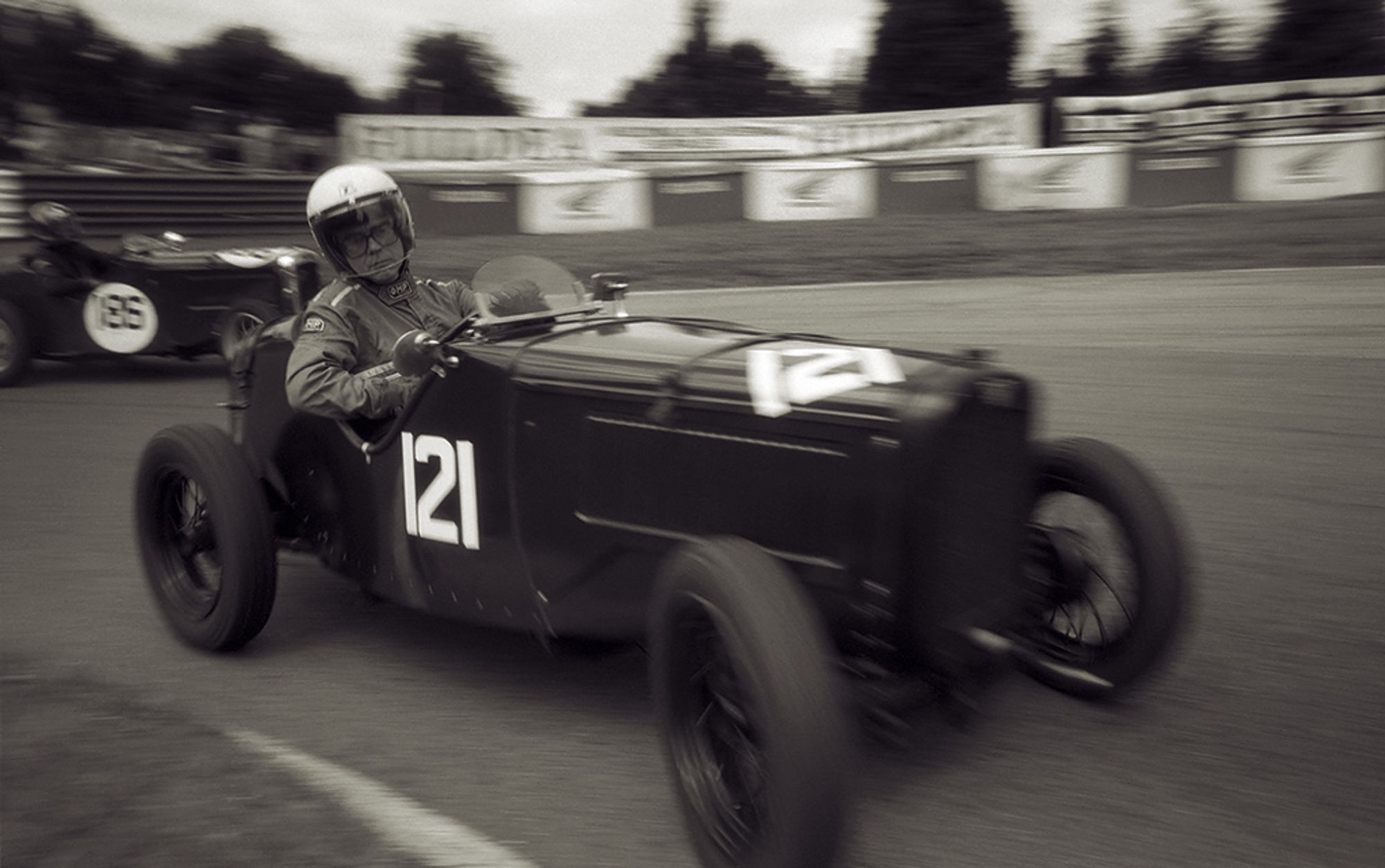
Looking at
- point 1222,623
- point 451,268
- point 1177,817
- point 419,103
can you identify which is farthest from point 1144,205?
point 419,103

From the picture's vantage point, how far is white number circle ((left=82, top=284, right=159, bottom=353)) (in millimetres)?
8445

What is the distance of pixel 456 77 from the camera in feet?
169

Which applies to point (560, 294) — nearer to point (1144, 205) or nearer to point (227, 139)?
point (1144, 205)

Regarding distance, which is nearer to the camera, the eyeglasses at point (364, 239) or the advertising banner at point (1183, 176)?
the eyeglasses at point (364, 239)

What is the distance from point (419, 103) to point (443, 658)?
4550 centimetres

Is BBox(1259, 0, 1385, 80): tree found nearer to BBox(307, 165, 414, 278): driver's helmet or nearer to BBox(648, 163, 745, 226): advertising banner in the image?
BBox(648, 163, 745, 226): advertising banner

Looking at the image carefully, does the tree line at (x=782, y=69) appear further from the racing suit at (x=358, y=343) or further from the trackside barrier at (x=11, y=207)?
the racing suit at (x=358, y=343)

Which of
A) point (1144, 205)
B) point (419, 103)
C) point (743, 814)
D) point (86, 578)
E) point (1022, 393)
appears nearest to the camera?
point (743, 814)

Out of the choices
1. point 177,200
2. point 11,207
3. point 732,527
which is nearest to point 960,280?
point 732,527

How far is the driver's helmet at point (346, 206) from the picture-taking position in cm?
386

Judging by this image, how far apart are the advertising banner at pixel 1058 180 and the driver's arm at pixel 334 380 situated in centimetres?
1505

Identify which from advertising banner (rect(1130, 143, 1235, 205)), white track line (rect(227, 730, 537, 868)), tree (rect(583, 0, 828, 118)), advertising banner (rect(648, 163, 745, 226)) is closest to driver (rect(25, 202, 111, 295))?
white track line (rect(227, 730, 537, 868))

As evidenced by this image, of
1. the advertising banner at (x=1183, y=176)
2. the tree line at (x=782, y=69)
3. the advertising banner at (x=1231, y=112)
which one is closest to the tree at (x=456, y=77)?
the tree line at (x=782, y=69)

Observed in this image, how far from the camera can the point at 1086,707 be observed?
3156mm
